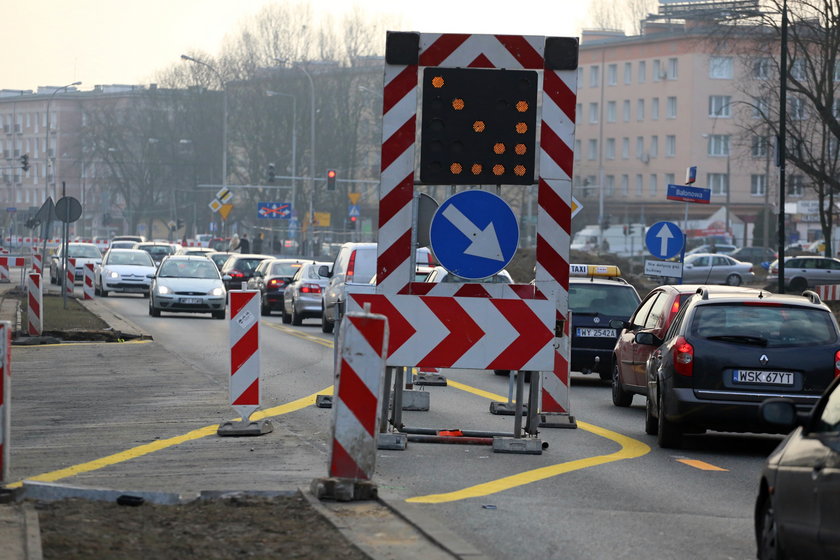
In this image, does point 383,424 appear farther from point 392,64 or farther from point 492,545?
point 492,545

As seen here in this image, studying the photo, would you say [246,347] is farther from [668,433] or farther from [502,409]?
[502,409]

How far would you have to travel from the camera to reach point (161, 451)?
12.1 meters

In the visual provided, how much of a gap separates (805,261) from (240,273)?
1096 inches

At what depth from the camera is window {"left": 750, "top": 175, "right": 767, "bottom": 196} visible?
403ft

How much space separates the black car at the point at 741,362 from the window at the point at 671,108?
366ft

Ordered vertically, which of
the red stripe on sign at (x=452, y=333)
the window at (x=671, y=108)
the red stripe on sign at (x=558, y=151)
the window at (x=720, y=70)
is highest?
the window at (x=720, y=70)

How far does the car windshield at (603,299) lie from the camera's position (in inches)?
890

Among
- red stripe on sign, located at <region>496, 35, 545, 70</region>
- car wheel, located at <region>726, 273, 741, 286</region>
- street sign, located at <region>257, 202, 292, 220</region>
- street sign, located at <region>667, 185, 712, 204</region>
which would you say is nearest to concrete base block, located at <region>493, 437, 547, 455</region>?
red stripe on sign, located at <region>496, 35, 545, 70</region>

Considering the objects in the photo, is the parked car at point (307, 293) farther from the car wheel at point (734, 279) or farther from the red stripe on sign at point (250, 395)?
the car wheel at point (734, 279)

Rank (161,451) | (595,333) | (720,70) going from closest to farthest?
(161,451) < (595,333) < (720,70)

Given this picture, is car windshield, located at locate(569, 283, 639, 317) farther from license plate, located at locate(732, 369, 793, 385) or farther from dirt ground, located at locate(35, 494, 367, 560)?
dirt ground, located at locate(35, 494, 367, 560)

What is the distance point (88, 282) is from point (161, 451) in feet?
110

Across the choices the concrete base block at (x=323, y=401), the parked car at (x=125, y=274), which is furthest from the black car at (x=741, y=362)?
the parked car at (x=125, y=274)

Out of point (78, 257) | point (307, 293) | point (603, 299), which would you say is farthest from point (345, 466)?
point (78, 257)
